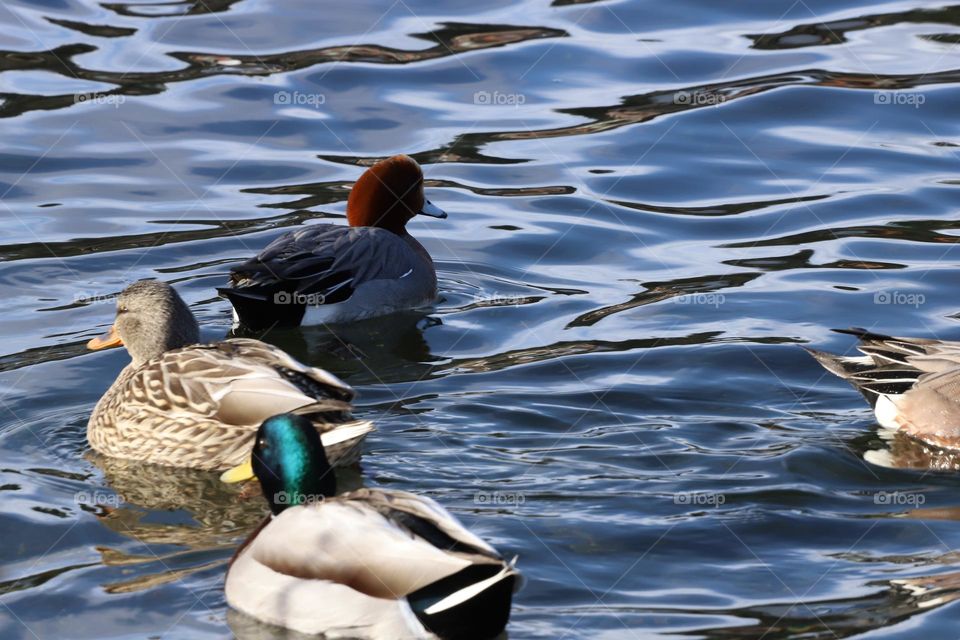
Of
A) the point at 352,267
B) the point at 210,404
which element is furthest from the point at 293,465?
the point at 352,267

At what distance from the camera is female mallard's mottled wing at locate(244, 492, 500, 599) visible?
226 inches

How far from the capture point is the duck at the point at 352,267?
10148mm

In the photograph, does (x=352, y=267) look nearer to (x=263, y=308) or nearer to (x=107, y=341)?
(x=263, y=308)

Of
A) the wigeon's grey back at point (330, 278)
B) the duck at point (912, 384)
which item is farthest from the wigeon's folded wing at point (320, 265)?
the duck at point (912, 384)

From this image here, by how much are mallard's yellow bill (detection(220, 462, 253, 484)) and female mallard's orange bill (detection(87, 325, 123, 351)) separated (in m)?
1.55

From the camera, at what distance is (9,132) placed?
13641 millimetres

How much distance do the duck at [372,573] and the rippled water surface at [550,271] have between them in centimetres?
28

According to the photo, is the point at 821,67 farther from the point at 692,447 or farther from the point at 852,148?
the point at 692,447

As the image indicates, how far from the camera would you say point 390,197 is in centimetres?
1140

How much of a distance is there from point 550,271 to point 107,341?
11.5 feet

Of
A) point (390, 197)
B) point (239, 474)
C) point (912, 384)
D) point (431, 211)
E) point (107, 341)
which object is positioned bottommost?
point (239, 474)

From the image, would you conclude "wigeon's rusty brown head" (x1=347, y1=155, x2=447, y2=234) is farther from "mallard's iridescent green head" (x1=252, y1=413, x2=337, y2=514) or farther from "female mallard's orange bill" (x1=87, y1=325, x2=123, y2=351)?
"mallard's iridescent green head" (x1=252, y1=413, x2=337, y2=514)

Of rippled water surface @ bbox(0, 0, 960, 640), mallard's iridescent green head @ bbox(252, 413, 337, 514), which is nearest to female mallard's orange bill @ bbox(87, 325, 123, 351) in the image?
rippled water surface @ bbox(0, 0, 960, 640)

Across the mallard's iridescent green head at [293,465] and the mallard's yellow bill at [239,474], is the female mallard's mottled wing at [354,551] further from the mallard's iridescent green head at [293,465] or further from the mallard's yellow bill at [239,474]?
the mallard's yellow bill at [239,474]
